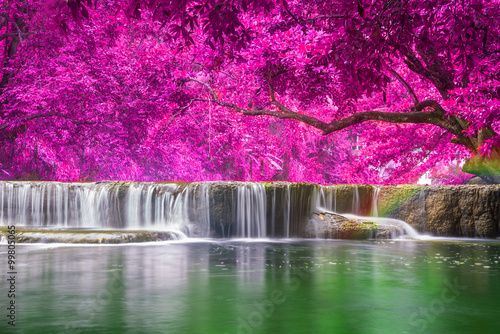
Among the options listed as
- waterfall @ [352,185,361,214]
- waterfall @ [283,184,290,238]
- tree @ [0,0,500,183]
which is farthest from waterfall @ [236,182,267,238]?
waterfall @ [352,185,361,214]

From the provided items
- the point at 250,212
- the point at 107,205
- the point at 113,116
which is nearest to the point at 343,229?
the point at 250,212

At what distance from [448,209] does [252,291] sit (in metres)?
10.9

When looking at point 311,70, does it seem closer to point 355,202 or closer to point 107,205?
point 355,202

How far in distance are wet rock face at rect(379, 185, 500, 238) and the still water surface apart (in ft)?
15.4

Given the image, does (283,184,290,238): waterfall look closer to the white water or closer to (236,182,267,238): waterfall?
the white water

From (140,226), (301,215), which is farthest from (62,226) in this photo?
(301,215)

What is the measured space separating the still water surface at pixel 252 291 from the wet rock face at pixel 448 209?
4.68 metres

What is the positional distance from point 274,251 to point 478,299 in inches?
227

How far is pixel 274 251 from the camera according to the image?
12484 millimetres

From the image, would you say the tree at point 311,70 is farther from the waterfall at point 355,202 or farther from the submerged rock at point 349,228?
the submerged rock at point 349,228

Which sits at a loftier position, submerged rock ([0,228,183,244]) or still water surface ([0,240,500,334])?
submerged rock ([0,228,183,244])

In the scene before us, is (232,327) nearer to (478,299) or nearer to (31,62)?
(478,299)

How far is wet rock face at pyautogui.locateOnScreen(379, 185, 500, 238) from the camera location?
16828 mm

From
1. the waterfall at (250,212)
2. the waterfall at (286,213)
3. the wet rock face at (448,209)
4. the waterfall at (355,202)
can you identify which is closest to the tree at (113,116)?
the waterfall at (250,212)
